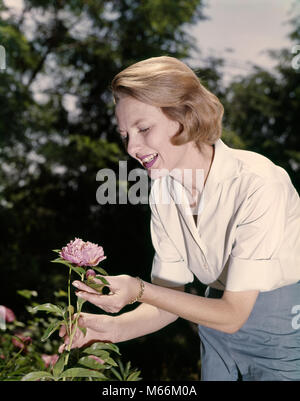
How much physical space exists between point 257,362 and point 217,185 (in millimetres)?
570

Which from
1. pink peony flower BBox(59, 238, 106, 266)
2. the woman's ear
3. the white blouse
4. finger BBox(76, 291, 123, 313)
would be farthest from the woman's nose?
finger BBox(76, 291, 123, 313)

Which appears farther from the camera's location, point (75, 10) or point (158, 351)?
point (75, 10)

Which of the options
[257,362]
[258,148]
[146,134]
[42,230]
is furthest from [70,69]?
[257,362]

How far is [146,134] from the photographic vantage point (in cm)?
134

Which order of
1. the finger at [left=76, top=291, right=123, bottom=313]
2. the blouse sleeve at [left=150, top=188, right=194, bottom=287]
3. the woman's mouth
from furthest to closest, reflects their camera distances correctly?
the blouse sleeve at [left=150, top=188, right=194, bottom=287] → the woman's mouth → the finger at [left=76, top=291, right=123, bottom=313]

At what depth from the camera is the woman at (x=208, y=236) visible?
3.97 feet

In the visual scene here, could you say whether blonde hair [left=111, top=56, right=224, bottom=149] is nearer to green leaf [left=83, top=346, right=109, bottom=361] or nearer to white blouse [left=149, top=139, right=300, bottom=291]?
white blouse [left=149, top=139, right=300, bottom=291]

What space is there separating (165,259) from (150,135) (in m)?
0.45

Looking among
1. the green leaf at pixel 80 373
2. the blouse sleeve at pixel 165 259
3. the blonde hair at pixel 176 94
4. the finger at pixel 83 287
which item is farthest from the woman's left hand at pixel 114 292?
the blonde hair at pixel 176 94

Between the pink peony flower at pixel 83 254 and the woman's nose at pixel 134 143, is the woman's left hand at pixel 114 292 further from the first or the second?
the woman's nose at pixel 134 143

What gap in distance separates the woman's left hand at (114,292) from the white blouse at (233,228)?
27 cm

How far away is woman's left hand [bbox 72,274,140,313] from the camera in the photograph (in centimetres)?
117

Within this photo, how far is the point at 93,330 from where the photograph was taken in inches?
55.7

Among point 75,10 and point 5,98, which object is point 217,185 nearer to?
point 5,98
